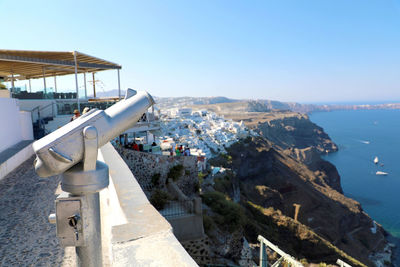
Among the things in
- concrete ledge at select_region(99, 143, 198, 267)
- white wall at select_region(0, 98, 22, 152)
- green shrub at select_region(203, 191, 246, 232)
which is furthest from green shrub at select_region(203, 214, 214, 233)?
concrete ledge at select_region(99, 143, 198, 267)

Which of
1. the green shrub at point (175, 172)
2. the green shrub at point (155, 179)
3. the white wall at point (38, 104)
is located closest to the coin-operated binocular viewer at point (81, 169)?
the green shrub at point (155, 179)

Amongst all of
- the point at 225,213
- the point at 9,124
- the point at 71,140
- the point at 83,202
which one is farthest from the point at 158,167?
the point at 71,140

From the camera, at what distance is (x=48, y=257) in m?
3.16

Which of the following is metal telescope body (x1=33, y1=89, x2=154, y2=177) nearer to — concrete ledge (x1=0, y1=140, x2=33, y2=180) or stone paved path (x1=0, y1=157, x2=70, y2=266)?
stone paved path (x1=0, y1=157, x2=70, y2=266)

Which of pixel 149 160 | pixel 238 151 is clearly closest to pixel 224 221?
pixel 149 160

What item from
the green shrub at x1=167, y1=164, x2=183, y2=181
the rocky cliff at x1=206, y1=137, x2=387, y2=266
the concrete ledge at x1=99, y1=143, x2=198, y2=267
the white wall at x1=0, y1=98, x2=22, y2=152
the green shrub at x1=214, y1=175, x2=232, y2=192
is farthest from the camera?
the green shrub at x1=214, y1=175, x2=232, y2=192

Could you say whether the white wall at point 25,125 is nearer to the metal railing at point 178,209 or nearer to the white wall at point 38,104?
the white wall at point 38,104

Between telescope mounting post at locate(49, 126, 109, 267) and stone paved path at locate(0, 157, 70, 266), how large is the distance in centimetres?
220

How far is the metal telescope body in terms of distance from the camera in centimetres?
108

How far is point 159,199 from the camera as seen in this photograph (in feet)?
29.7

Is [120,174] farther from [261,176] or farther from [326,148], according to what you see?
[326,148]

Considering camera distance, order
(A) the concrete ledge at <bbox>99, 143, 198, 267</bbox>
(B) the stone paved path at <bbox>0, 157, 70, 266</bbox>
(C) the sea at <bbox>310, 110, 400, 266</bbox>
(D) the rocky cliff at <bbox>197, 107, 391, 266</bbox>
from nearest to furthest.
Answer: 1. (A) the concrete ledge at <bbox>99, 143, 198, 267</bbox>
2. (B) the stone paved path at <bbox>0, 157, 70, 266</bbox>
3. (D) the rocky cliff at <bbox>197, 107, 391, 266</bbox>
4. (C) the sea at <bbox>310, 110, 400, 266</bbox>

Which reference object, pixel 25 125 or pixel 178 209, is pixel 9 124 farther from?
pixel 178 209

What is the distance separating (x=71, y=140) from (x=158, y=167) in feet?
31.7
